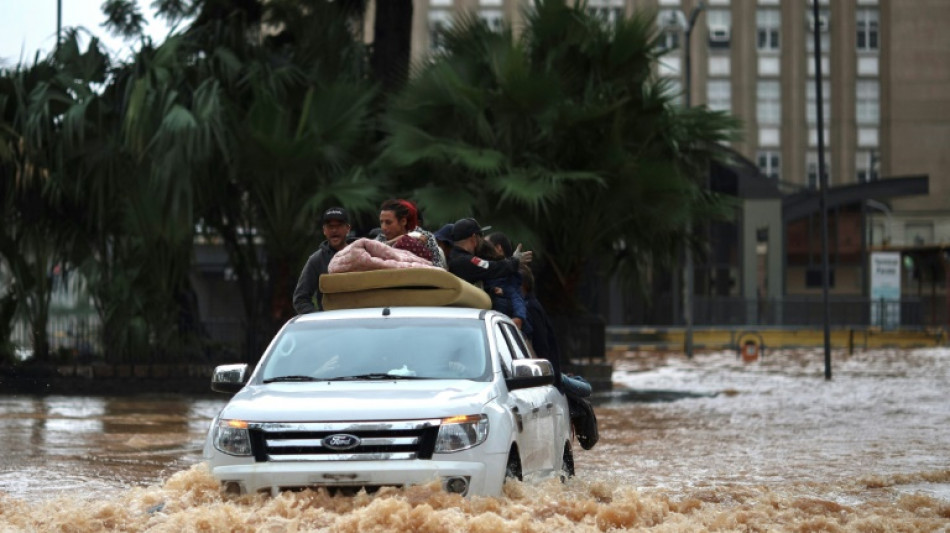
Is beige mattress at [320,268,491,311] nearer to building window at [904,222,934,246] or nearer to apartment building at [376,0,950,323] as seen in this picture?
apartment building at [376,0,950,323]

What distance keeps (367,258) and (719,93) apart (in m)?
77.6

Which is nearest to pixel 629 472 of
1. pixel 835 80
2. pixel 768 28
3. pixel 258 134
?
pixel 258 134

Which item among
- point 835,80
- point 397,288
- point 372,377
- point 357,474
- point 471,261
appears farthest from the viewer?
point 835,80

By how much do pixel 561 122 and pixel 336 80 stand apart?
3.63m

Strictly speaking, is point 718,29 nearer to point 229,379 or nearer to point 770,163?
point 770,163

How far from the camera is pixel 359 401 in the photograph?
8516 millimetres

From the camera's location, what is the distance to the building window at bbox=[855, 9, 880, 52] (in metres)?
86.2

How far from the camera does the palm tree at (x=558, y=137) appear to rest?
82.1ft

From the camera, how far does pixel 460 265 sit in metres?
11.9

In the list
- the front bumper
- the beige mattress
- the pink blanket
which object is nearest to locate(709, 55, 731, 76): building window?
the pink blanket

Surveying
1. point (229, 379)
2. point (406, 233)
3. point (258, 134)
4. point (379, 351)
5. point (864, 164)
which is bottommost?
point (229, 379)

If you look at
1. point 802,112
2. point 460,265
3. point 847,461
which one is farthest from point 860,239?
point 460,265

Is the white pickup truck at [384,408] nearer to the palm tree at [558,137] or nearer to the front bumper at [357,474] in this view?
the front bumper at [357,474]

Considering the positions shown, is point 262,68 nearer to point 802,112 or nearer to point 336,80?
point 336,80
